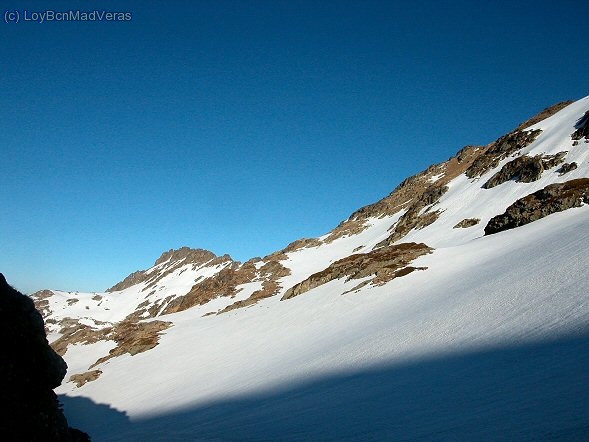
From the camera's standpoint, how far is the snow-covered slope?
9359 millimetres

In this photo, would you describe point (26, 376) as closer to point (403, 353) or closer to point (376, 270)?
point (403, 353)

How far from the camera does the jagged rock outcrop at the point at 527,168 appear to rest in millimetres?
66688

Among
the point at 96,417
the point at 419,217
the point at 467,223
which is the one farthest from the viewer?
the point at 419,217

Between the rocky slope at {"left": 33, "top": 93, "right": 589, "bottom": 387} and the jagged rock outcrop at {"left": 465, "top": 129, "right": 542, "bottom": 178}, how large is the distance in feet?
1.20

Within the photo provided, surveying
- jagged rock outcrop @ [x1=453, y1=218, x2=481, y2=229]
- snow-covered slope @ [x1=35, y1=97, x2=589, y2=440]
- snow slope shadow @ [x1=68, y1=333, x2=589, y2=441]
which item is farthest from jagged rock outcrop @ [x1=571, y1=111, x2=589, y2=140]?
snow slope shadow @ [x1=68, y1=333, x2=589, y2=441]

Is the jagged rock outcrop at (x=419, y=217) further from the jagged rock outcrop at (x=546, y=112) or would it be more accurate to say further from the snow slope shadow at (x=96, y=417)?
the snow slope shadow at (x=96, y=417)

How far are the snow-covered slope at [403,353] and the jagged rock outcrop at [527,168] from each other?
0.37 meters

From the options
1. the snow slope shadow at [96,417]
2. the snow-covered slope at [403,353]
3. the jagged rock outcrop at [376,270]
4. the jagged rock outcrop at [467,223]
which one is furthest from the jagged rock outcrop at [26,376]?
the jagged rock outcrop at [467,223]

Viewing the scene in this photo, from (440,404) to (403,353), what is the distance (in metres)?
7.32

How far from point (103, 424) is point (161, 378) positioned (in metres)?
7.23

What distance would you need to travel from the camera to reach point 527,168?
70.1 m

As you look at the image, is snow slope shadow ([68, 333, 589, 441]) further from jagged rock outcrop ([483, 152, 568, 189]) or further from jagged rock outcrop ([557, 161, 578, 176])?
jagged rock outcrop ([483, 152, 568, 189])

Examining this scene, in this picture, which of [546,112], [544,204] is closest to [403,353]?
[544,204]

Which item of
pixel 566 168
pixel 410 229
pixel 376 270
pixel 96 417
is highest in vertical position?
pixel 566 168
